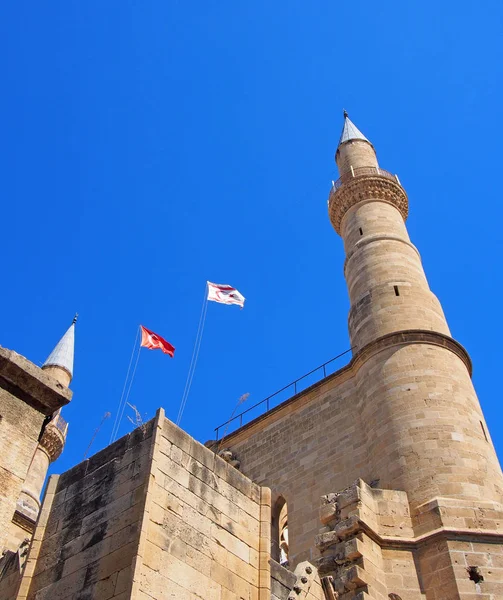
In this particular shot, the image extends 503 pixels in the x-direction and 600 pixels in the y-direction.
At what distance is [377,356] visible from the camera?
41.6 ft

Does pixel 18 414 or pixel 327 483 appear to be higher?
pixel 327 483

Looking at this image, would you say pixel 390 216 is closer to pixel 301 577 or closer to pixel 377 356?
pixel 377 356

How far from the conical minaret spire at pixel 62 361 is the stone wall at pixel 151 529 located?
55.3ft

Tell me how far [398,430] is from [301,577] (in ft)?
11.7

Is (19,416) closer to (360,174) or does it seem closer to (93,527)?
(93,527)

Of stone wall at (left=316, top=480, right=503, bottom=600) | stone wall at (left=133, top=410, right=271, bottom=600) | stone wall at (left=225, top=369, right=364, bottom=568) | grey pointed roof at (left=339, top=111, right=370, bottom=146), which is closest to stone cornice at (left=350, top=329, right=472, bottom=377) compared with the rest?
stone wall at (left=225, top=369, right=364, bottom=568)

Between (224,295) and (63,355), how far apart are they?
9.15 m

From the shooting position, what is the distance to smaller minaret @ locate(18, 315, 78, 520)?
18.3 m

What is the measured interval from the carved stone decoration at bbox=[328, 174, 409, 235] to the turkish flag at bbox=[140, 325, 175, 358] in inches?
208

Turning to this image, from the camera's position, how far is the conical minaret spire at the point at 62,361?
23062mm

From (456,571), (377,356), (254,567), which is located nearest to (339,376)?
(377,356)

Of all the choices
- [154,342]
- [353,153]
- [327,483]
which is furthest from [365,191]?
[327,483]

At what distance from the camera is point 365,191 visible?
17.4 m

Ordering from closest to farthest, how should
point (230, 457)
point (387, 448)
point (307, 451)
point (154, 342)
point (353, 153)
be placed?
point (387, 448), point (307, 451), point (230, 457), point (154, 342), point (353, 153)
